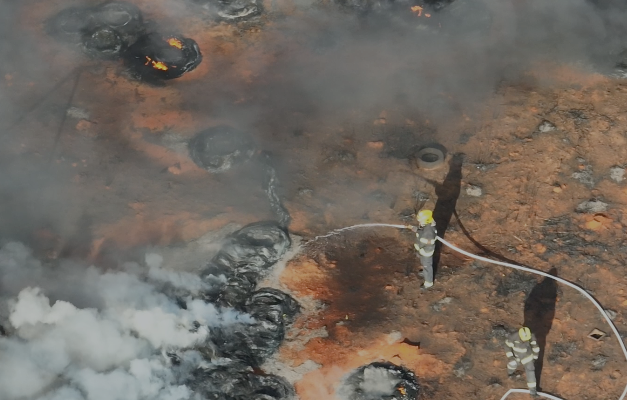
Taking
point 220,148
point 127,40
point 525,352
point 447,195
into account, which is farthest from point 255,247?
point 127,40

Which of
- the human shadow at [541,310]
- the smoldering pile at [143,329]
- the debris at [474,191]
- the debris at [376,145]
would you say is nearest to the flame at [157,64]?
the debris at [376,145]

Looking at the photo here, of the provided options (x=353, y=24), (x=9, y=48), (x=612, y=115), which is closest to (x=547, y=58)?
(x=612, y=115)

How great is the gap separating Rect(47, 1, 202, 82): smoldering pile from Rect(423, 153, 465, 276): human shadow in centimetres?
673

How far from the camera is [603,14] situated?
15.5 metres

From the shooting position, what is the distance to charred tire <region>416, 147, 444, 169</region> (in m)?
12.6

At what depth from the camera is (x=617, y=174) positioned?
1231 cm

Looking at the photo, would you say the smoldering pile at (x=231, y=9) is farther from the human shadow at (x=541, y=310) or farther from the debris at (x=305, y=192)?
the human shadow at (x=541, y=310)

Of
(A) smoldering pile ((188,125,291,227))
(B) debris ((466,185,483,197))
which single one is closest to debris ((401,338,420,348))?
(B) debris ((466,185,483,197))

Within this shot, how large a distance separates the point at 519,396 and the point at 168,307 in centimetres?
592

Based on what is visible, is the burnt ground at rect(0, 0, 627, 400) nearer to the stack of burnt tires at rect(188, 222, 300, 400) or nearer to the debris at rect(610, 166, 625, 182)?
the debris at rect(610, 166, 625, 182)

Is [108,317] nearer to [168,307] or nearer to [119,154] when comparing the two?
[168,307]

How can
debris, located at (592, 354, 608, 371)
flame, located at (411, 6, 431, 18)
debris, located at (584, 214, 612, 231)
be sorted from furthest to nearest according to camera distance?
flame, located at (411, 6, 431, 18), debris, located at (584, 214, 612, 231), debris, located at (592, 354, 608, 371)

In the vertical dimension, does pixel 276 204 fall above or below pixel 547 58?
below

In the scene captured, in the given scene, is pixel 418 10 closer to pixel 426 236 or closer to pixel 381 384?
pixel 426 236
